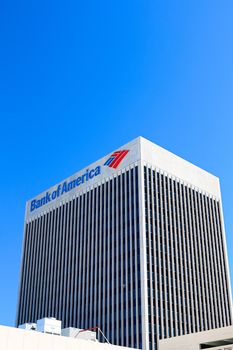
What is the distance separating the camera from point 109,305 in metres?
A: 122

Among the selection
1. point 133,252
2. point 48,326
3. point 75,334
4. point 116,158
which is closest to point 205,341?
point 48,326

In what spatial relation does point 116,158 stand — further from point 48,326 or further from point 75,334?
point 48,326

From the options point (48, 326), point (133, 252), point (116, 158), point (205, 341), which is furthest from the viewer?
point (116, 158)

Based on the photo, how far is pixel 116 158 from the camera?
139375mm

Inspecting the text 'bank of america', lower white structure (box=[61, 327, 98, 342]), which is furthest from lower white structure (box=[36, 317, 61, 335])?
the text 'bank of america'

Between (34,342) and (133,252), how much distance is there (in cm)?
7741

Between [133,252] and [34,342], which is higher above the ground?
[133,252]

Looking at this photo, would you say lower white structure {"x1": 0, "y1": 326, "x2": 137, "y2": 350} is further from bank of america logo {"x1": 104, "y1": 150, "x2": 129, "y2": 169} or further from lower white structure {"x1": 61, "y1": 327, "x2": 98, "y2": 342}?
bank of america logo {"x1": 104, "y1": 150, "x2": 129, "y2": 169}

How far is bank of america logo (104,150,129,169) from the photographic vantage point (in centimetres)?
13802

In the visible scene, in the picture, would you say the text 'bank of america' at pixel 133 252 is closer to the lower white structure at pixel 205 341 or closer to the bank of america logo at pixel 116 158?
the bank of america logo at pixel 116 158

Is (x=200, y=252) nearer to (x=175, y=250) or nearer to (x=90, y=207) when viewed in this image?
(x=175, y=250)

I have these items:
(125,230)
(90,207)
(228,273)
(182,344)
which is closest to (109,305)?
(125,230)

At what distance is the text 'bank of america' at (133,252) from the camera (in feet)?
388

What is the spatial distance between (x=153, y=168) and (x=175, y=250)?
2172cm
